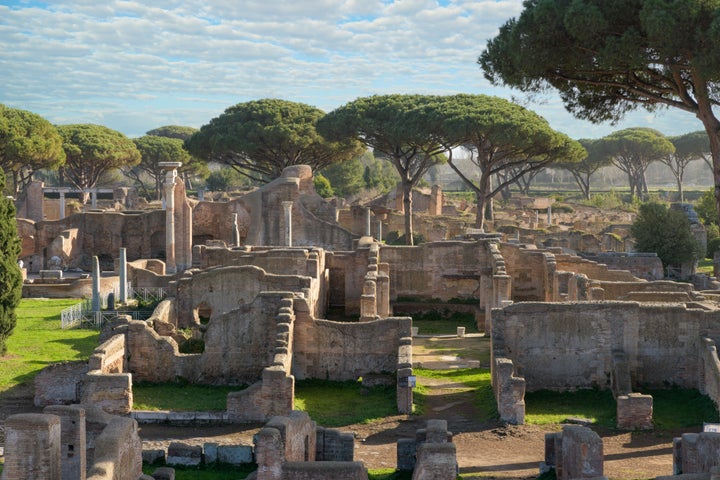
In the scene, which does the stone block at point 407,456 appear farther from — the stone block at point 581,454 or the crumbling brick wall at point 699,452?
the crumbling brick wall at point 699,452

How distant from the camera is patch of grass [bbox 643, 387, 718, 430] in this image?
19.0 metres

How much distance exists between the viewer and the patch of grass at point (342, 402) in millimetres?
19812

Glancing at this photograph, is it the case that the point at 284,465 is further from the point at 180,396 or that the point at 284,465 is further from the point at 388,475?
the point at 180,396

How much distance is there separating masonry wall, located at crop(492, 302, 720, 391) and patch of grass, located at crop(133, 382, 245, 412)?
5871 mm

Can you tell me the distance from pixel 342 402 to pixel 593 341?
5.39m

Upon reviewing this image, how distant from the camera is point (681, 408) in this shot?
20047 millimetres

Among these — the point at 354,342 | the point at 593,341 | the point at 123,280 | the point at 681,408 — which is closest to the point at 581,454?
the point at 681,408

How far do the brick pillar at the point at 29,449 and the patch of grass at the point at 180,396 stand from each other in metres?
8.16

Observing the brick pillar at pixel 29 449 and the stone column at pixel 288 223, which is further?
the stone column at pixel 288 223

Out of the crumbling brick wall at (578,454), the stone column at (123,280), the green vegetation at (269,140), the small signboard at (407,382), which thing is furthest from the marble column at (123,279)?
the crumbling brick wall at (578,454)

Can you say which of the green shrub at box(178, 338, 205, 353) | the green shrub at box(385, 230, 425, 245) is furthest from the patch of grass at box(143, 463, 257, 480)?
the green shrub at box(385, 230, 425, 245)

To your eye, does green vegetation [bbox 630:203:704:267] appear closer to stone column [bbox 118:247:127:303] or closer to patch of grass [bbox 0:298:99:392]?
stone column [bbox 118:247:127:303]

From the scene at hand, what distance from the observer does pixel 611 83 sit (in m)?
22.6

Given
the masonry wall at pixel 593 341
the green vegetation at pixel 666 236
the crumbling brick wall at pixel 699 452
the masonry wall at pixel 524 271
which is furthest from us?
the green vegetation at pixel 666 236
